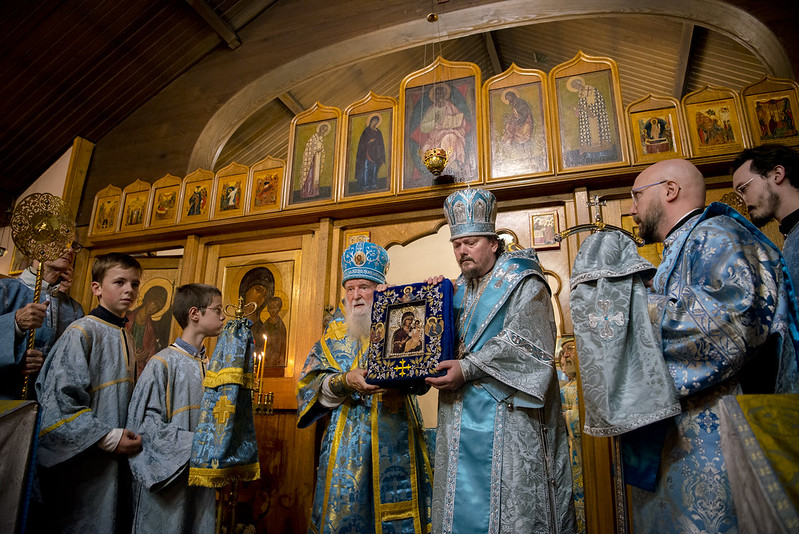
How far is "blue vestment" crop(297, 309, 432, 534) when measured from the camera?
2.94 metres

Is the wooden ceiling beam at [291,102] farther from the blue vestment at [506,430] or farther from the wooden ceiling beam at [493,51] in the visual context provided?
the blue vestment at [506,430]

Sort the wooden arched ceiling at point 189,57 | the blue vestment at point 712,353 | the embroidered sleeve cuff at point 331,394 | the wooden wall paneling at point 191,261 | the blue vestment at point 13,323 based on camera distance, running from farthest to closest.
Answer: the wooden arched ceiling at point 189,57, the wooden wall paneling at point 191,261, the blue vestment at point 13,323, the embroidered sleeve cuff at point 331,394, the blue vestment at point 712,353

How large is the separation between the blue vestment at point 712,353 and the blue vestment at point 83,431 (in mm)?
2724

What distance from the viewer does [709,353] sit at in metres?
1.79

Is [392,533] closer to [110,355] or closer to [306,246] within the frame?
[110,355]

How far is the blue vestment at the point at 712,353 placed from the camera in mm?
1748

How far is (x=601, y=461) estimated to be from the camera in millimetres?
3770

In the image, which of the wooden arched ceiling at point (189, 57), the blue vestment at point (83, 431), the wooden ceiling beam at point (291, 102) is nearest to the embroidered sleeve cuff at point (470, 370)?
the blue vestment at point (83, 431)

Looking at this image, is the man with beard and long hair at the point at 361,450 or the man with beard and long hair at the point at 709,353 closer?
the man with beard and long hair at the point at 709,353

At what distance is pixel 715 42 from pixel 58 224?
800 cm

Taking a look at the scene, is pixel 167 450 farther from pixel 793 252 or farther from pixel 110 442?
pixel 793 252

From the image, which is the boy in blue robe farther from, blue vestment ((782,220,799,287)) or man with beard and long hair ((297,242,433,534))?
blue vestment ((782,220,799,287))

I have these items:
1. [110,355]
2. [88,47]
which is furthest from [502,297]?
[88,47]

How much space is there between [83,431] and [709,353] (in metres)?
2.99
